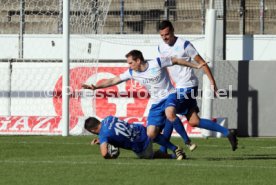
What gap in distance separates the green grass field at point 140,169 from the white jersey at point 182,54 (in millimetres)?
1179

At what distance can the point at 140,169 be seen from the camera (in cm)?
1150

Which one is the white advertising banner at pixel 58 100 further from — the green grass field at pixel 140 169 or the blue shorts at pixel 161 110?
the blue shorts at pixel 161 110

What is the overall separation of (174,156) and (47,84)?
8.75 m

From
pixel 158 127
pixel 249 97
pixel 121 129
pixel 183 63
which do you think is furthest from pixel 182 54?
pixel 249 97

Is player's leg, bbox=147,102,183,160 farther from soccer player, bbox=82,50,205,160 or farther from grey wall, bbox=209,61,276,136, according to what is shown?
grey wall, bbox=209,61,276,136

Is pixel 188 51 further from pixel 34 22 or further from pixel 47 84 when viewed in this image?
pixel 34 22

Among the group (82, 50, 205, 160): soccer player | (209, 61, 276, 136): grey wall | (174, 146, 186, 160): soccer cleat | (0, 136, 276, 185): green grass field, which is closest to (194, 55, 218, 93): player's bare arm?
(82, 50, 205, 160): soccer player

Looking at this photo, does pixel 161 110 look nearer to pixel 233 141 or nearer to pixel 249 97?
pixel 233 141

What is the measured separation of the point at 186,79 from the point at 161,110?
3.81 ft

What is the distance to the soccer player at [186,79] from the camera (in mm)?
14094

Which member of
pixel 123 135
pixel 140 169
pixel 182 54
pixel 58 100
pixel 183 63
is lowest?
pixel 140 169

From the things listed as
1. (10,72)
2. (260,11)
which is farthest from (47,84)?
(260,11)

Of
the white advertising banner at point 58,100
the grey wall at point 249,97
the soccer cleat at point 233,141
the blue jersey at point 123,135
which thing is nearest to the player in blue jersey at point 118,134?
the blue jersey at point 123,135

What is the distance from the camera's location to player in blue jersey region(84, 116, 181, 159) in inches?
503
